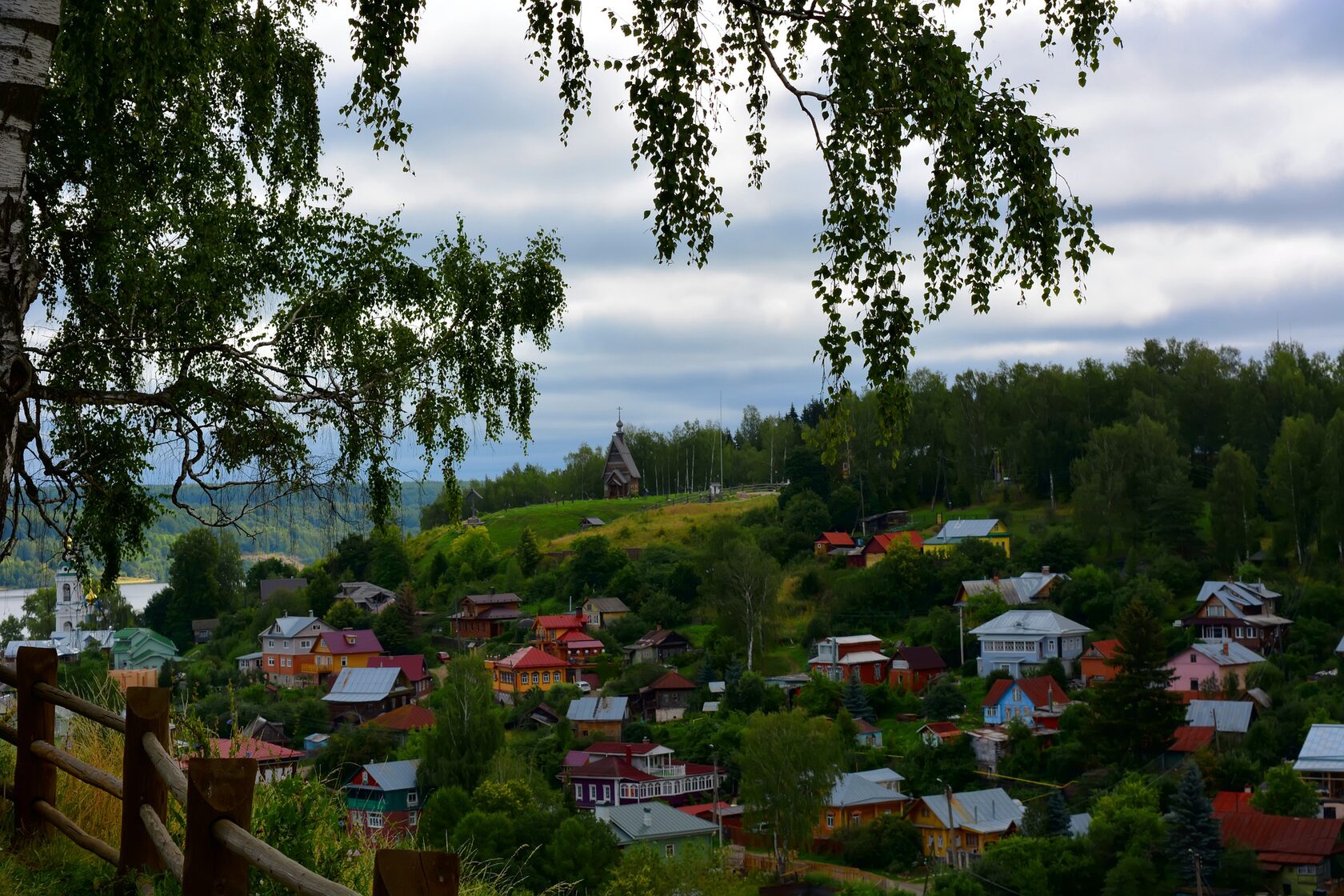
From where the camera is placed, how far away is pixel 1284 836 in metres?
25.5

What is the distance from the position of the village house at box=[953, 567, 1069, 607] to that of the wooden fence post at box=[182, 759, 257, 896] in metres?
43.5

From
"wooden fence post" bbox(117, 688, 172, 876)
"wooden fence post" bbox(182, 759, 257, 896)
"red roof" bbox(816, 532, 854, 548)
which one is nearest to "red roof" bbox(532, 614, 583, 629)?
"red roof" bbox(816, 532, 854, 548)

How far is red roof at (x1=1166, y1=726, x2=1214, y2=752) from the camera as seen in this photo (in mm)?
31641

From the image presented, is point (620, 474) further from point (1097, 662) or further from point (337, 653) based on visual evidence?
point (1097, 662)

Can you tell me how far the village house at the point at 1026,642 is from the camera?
4047 cm

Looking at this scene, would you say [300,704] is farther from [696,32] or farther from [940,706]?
[696,32]

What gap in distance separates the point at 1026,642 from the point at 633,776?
1556 cm

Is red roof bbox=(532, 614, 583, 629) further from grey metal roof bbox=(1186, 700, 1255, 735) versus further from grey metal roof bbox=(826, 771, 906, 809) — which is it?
grey metal roof bbox=(1186, 700, 1255, 735)

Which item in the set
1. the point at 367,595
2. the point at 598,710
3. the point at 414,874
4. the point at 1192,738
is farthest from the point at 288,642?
the point at 414,874

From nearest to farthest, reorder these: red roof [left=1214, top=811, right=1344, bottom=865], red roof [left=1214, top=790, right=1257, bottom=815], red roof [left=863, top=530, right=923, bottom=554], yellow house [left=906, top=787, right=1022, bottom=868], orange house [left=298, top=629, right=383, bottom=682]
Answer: red roof [left=1214, top=811, right=1344, bottom=865] → yellow house [left=906, top=787, right=1022, bottom=868] → red roof [left=1214, top=790, right=1257, bottom=815] → orange house [left=298, top=629, right=383, bottom=682] → red roof [left=863, top=530, right=923, bottom=554]

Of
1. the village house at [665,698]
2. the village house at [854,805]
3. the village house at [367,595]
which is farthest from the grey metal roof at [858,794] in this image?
the village house at [367,595]

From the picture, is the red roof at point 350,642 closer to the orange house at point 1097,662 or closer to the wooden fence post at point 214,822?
the orange house at point 1097,662

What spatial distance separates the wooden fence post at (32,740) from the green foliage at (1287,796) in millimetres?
28185

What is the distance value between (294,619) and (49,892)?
50.5 meters
